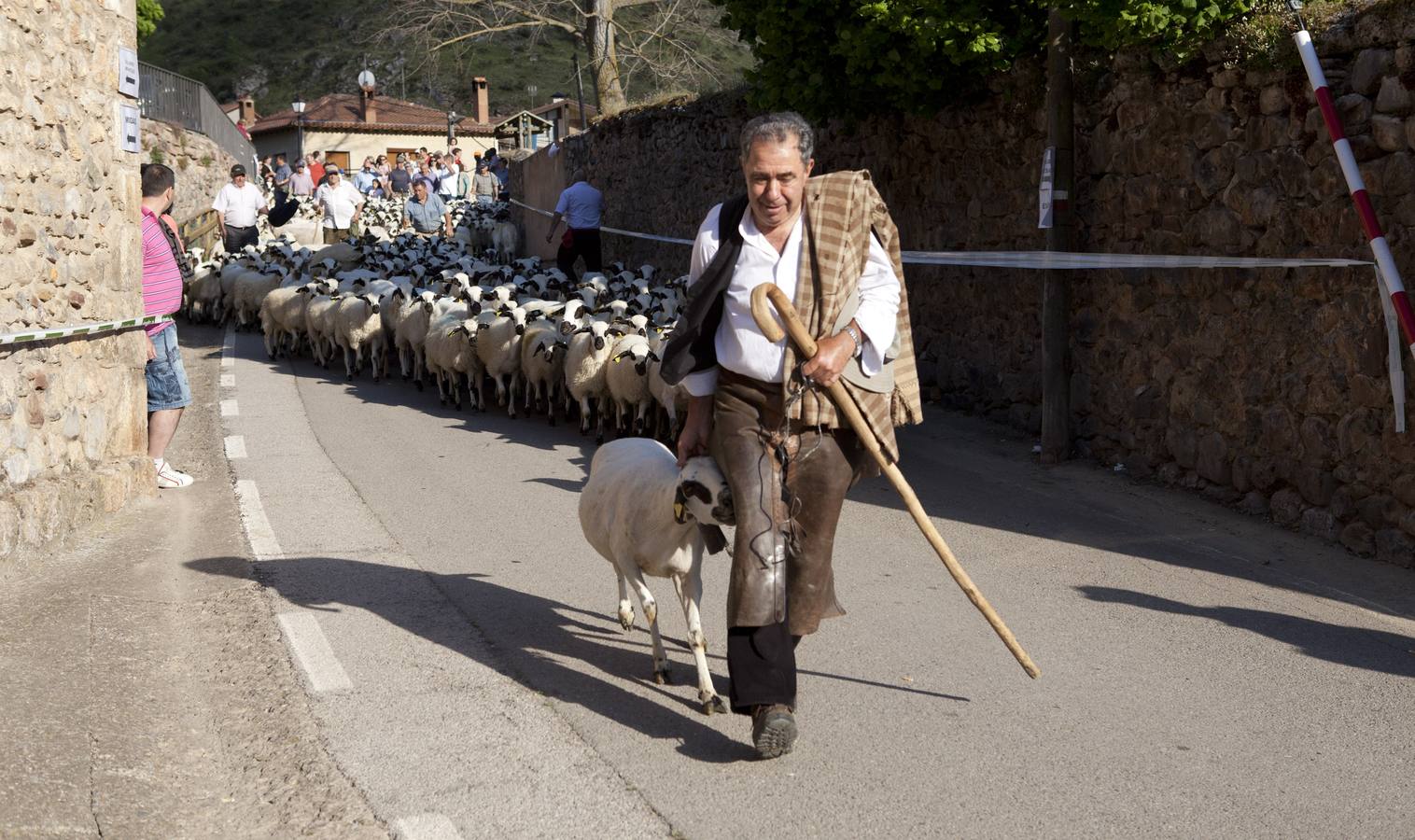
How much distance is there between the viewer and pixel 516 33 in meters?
91.2

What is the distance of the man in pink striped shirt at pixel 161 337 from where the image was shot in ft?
30.0

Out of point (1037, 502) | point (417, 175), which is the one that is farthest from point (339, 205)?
point (1037, 502)

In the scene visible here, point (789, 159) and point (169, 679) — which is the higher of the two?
point (789, 159)

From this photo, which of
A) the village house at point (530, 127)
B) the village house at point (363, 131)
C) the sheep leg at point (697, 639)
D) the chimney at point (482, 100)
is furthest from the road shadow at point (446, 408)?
the chimney at point (482, 100)

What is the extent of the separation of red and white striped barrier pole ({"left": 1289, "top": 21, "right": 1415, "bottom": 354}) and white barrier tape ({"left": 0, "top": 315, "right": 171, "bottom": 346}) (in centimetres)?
678

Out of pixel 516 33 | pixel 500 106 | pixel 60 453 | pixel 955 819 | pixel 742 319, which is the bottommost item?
pixel 955 819

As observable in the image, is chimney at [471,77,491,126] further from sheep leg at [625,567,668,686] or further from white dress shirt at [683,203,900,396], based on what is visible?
white dress shirt at [683,203,900,396]

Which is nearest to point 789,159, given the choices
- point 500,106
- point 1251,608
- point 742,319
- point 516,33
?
point 742,319

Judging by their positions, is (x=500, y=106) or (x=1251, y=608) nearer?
(x=1251, y=608)

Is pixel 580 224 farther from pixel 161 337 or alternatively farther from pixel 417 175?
pixel 417 175

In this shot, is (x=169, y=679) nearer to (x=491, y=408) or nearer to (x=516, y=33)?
(x=491, y=408)

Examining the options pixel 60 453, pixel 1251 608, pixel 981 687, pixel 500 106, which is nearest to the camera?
pixel 981 687

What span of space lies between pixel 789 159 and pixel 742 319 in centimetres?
52

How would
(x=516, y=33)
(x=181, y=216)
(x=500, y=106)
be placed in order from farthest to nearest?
(x=516, y=33)
(x=500, y=106)
(x=181, y=216)
